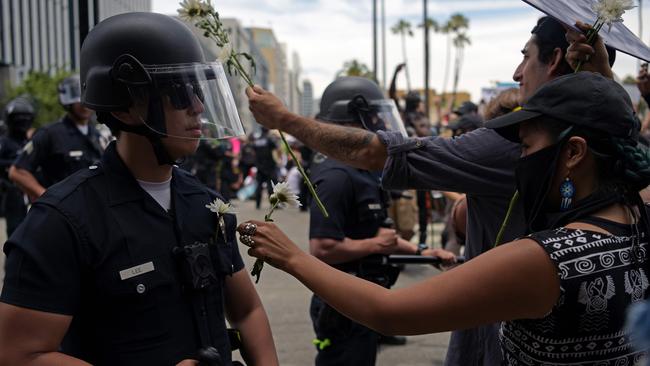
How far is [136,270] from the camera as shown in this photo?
6.41ft

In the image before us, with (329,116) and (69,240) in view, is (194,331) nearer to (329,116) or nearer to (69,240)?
(69,240)

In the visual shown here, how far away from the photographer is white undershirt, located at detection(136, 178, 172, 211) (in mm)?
2203

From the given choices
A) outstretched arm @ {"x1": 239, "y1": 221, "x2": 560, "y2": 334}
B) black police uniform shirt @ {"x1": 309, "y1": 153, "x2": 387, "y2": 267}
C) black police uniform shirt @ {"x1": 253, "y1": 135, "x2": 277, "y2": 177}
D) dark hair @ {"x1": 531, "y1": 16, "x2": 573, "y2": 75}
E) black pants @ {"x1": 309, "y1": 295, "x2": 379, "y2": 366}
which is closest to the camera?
outstretched arm @ {"x1": 239, "y1": 221, "x2": 560, "y2": 334}

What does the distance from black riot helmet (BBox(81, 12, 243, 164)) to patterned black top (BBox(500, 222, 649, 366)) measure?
1136 mm

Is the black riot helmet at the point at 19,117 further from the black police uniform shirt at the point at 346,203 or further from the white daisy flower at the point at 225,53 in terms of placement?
the white daisy flower at the point at 225,53

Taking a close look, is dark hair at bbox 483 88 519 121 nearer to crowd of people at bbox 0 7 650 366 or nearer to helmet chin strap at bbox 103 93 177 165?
crowd of people at bbox 0 7 650 366

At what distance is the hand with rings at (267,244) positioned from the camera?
6.45 ft

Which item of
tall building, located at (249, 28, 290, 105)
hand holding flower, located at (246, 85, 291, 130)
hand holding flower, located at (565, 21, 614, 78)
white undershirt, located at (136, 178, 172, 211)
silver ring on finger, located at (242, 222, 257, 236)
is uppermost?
hand holding flower, located at (565, 21, 614, 78)

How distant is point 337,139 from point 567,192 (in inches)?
42.3

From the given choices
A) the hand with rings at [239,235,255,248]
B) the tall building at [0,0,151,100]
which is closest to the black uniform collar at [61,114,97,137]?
the hand with rings at [239,235,255,248]

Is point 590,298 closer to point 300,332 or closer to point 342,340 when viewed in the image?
point 342,340

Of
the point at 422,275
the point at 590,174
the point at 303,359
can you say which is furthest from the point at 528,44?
the point at 422,275

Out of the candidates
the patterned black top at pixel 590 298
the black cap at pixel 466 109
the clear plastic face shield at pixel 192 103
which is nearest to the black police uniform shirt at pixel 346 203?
the clear plastic face shield at pixel 192 103

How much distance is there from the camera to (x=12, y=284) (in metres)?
1.83
